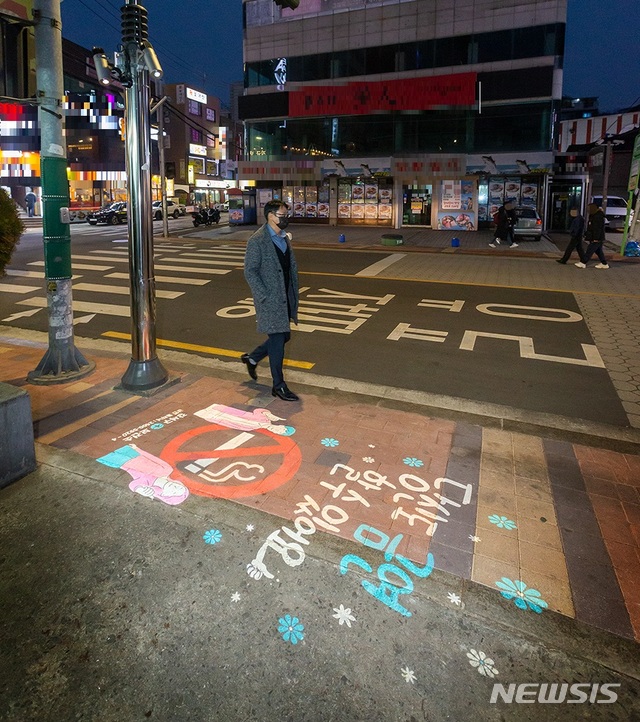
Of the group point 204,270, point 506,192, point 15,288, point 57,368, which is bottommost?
point 57,368

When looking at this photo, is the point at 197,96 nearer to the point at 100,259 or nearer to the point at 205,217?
the point at 205,217

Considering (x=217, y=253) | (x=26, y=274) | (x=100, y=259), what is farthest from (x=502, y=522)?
(x=217, y=253)

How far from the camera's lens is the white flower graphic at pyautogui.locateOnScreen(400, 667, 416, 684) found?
2.43 m

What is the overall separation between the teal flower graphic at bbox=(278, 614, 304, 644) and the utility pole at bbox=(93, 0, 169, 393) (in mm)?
3658

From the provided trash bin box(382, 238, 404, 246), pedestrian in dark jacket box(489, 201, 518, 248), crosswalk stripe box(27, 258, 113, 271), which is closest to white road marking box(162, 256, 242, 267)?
crosswalk stripe box(27, 258, 113, 271)

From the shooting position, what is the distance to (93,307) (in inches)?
419

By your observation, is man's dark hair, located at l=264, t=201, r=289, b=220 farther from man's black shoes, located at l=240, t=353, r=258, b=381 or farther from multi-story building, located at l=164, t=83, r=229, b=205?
multi-story building, located at l=164, t=83, r=229, b=205

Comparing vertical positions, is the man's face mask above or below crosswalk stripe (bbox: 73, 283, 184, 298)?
above

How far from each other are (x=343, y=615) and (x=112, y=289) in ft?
37.1

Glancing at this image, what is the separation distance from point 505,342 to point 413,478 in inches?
192

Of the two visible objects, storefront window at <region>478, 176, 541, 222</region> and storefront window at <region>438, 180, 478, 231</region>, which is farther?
storefront window at <region>438, 180, 478, 231</region>

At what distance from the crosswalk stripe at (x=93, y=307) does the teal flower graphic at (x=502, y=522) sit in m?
8.10

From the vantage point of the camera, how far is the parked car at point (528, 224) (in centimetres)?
2509

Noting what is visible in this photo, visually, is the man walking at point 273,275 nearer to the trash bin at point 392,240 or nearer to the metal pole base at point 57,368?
the metal pole base at point 57,368
